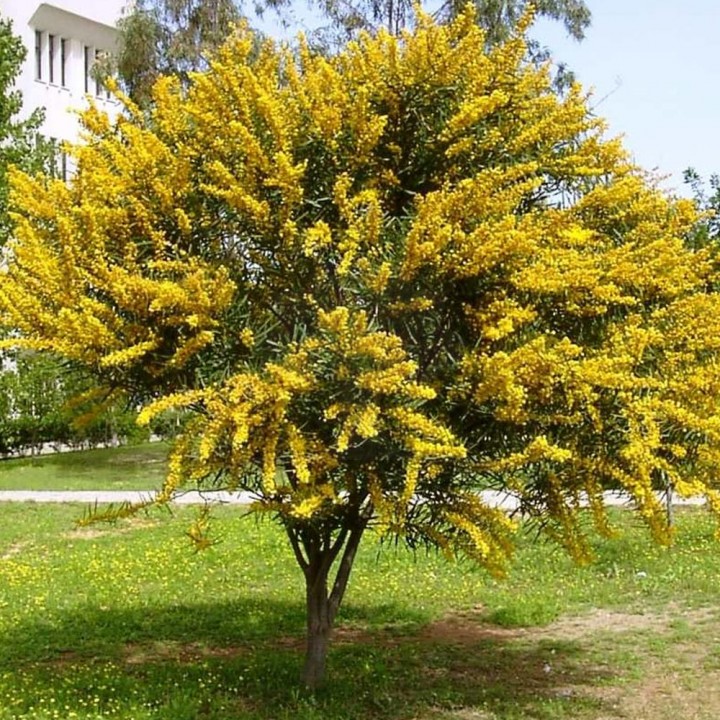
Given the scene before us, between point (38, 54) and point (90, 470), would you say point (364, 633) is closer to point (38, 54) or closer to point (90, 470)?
point (90, 470)

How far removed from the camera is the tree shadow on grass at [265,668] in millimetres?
5977

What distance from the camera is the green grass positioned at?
1653 cm

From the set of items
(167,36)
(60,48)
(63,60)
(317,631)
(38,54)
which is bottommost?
(317,631)

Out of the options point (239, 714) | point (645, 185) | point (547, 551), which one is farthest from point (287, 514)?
point (547, 551)

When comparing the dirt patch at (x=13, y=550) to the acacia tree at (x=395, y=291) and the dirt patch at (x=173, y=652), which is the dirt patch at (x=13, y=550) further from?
the acacia tree at (x=395, y=291)

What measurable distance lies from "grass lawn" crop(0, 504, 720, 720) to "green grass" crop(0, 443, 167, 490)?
4.96m

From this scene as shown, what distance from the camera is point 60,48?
26.8 metres

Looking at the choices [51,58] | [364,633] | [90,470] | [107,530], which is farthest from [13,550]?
[51,58]

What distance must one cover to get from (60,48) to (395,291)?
942 inches

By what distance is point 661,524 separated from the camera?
5277mm

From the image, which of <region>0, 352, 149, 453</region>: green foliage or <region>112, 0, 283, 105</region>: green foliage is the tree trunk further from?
<region>112, 0, 283, 105</region>: green foliage

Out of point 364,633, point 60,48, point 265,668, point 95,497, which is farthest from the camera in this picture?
point 60,48

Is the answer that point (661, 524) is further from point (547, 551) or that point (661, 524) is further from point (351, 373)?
point (547, 551)

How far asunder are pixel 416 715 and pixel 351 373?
88.7 inches
